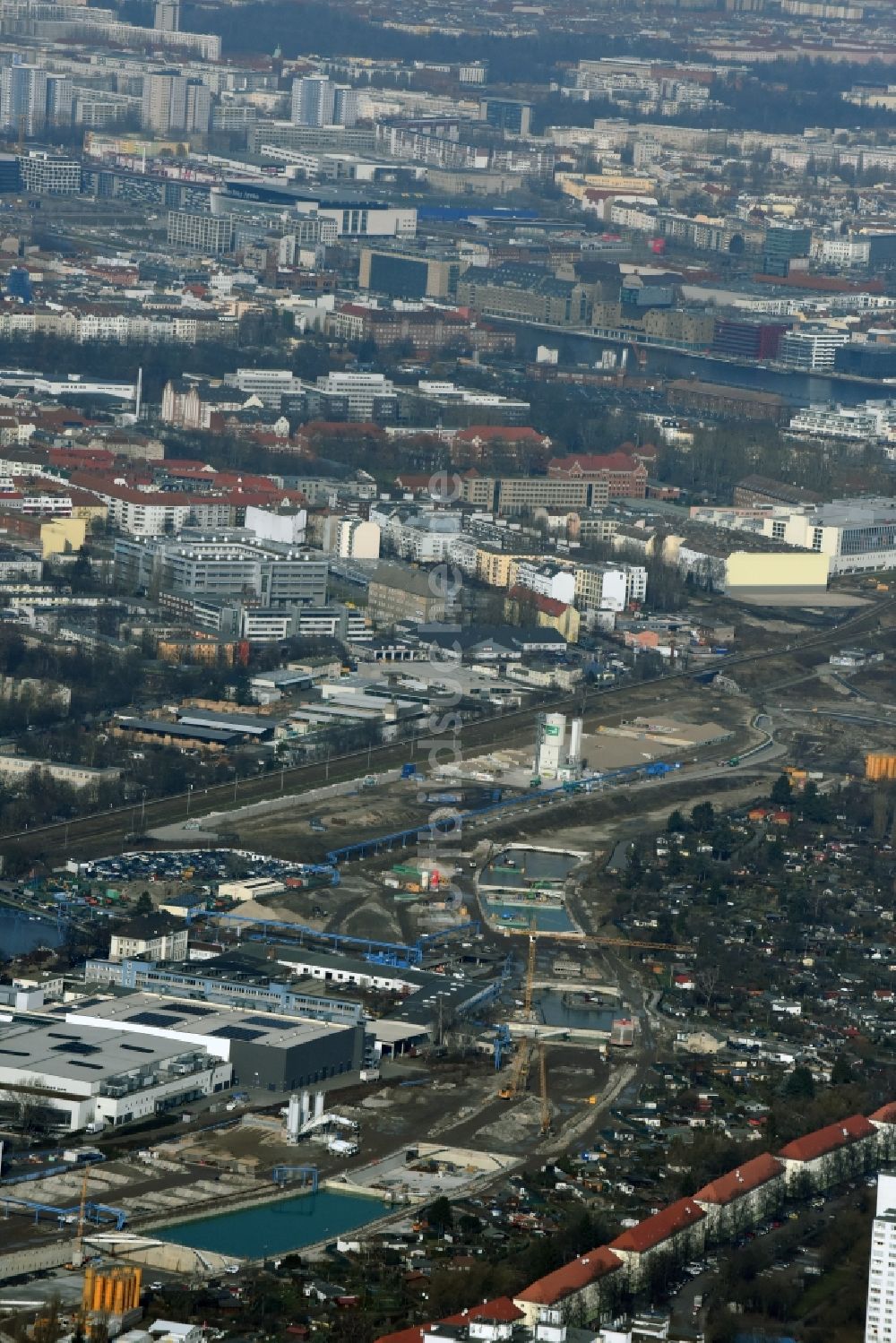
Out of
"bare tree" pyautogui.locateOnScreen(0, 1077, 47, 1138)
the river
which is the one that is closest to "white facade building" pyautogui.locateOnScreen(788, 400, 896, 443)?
the river

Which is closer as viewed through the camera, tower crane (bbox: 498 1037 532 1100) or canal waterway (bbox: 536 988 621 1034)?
tower crane (bbox: 498 1037 532 1100)

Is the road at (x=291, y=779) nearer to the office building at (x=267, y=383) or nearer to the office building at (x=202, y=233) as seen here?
the office building at (x=267, y=383)

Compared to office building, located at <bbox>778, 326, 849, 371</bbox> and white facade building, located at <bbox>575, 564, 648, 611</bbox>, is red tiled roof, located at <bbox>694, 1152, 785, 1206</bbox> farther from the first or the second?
office building, located at <bbox>778, 326, 849, 371</bbox>

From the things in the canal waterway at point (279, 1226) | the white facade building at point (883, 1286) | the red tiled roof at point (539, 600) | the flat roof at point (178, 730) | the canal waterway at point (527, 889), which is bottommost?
the canal waterway at point (527, 889)

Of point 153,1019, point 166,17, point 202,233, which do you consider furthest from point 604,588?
point 166,17

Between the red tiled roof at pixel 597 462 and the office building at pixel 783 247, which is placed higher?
the red tiled roof at pixel 597 462

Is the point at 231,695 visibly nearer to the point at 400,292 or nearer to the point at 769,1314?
the point at 769,1314

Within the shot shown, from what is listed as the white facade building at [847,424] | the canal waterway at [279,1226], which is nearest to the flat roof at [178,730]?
the canal waterway at [279,1226]
